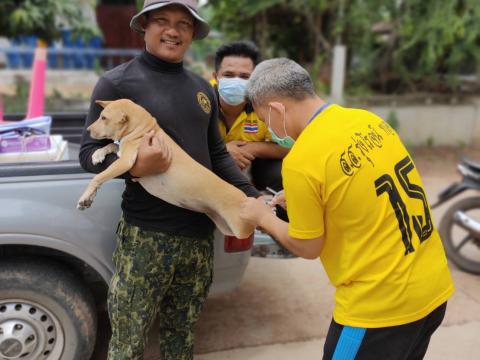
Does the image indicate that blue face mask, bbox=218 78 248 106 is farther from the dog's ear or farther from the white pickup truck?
the dog's ear

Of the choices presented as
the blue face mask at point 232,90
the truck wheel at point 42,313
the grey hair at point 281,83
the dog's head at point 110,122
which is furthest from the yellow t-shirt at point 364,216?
the truck wheel at point 42,313

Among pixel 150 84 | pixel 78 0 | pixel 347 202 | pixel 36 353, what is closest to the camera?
pixel 347 202

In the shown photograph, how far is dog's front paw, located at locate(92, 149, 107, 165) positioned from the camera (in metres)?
1.81

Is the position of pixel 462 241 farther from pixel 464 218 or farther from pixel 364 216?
pixel 364 216

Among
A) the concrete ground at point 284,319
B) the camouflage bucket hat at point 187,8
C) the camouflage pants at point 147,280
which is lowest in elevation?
the concrete ground at point 284,319

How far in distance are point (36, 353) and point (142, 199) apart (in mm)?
1141

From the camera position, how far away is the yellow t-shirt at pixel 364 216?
4.91 feet

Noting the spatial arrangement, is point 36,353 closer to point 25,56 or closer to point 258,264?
point 258,264

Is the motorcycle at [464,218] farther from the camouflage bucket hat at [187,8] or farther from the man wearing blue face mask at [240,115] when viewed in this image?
the camouflage bucket hat at [187,8]

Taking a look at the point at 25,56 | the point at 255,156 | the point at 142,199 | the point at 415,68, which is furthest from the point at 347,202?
the point at 25,56

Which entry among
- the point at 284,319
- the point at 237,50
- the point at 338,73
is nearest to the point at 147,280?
the point at 237,50

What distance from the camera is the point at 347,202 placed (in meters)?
1.51

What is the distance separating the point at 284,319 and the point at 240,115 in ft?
5.22

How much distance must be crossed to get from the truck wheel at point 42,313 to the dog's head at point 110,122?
3.09ft
